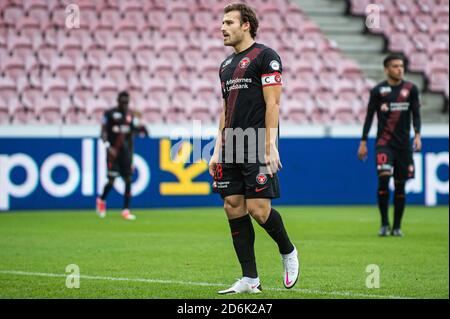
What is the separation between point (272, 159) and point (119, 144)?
9.66 metres

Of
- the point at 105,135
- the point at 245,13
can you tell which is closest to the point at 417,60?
the point at 105,135

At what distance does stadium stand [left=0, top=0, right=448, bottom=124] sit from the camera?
19781 millimetres

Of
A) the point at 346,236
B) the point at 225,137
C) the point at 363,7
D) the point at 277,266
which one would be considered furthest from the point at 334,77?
the point at 225,137

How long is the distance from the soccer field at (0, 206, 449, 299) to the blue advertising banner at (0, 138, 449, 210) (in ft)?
3.56

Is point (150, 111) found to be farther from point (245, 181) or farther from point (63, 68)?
point (245, 181)

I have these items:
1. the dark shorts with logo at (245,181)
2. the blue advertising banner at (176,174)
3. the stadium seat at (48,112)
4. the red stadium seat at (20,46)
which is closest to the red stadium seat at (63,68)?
the red stadium seat at (20,46)

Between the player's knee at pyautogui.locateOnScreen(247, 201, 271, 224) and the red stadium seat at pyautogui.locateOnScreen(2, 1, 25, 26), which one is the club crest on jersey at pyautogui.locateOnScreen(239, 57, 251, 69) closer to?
the player's knee at pyautogui.locateOnScreen(247, 201, 271, 224)

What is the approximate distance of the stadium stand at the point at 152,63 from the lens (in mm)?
19781

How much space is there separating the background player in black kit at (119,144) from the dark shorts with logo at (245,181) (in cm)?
907

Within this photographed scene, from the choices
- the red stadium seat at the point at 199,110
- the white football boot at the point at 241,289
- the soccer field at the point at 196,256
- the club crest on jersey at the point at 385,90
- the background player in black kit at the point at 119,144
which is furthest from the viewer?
the red stadium seat at the point at 199,110

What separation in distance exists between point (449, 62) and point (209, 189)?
837cm

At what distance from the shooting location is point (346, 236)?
41.4ft

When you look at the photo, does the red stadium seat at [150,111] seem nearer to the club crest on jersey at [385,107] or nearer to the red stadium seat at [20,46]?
the red stadium seat at [20,46]

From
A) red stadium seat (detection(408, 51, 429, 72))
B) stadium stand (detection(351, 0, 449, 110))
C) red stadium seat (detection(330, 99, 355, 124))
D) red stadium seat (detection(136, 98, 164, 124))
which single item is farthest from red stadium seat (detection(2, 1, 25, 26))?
red stadium seat (detection(408, 51, 429, 72))
